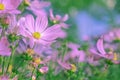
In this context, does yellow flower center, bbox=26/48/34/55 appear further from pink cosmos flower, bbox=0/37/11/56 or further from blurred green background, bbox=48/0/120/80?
blurred green background, bbox=48/0/120/80

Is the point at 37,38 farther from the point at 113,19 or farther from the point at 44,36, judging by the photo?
the point at 113,19

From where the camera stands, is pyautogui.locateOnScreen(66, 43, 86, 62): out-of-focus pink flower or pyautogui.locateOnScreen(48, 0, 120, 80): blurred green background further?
pyautogui.locateOnScreen(48, 0, 120, 80): blurred green background

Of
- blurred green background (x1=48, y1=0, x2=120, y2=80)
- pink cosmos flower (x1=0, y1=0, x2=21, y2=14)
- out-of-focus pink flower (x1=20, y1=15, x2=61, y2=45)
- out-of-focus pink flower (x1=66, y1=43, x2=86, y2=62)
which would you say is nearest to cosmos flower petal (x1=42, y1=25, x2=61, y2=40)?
out-of-focus pink flower (x1=20, y1=15, x2=61, y2=45)

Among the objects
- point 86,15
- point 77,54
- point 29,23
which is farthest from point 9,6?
point 86,15

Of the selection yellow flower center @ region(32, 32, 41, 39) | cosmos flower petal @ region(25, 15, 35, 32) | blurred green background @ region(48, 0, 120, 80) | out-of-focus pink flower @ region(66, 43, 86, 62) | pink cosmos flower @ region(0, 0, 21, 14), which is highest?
blurred green background @ region(48, 0, 120, 80)

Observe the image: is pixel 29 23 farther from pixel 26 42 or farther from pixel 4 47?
pixel 4 47

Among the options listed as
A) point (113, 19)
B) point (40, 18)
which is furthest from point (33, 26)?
point (113, 19)

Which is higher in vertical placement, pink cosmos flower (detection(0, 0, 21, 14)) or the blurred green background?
the blurred green background

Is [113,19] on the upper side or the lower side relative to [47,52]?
upper
